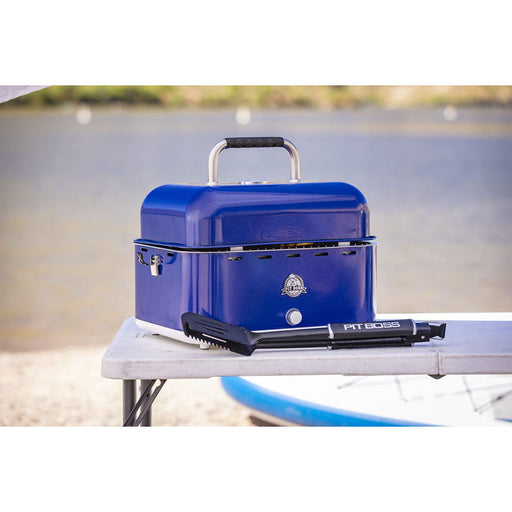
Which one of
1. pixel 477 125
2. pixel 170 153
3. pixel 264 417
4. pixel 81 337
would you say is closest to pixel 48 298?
pixel 81 337

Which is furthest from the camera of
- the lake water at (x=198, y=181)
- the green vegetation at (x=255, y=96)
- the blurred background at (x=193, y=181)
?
the green vegetation at (x=255, y=96)

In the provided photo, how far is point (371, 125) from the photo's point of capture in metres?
28.7

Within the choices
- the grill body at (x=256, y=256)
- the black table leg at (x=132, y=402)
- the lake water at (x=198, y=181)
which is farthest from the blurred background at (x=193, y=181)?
the grill body at (x=256, y=256)

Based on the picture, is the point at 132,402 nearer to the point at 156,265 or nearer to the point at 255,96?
the point at 156,265

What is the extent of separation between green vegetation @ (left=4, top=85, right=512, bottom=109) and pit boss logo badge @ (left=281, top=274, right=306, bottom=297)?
77.1 ft

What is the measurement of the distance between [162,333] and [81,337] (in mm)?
6714

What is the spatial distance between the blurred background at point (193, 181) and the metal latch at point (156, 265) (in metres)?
4.79

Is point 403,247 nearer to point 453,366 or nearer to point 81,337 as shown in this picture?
point 81,337

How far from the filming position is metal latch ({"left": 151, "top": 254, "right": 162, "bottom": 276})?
159 centimetres

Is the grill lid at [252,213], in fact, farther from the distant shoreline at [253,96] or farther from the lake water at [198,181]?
the distant shoreline at [253,96]

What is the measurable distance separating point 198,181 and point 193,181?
5.95ft

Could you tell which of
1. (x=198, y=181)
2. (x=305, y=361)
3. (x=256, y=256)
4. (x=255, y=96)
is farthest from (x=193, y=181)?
(x=305, y=361)

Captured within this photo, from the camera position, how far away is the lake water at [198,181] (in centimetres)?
904

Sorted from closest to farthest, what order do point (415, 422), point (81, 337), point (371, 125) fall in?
point (415, 422) < point (81, 337) < point (371, 125)
